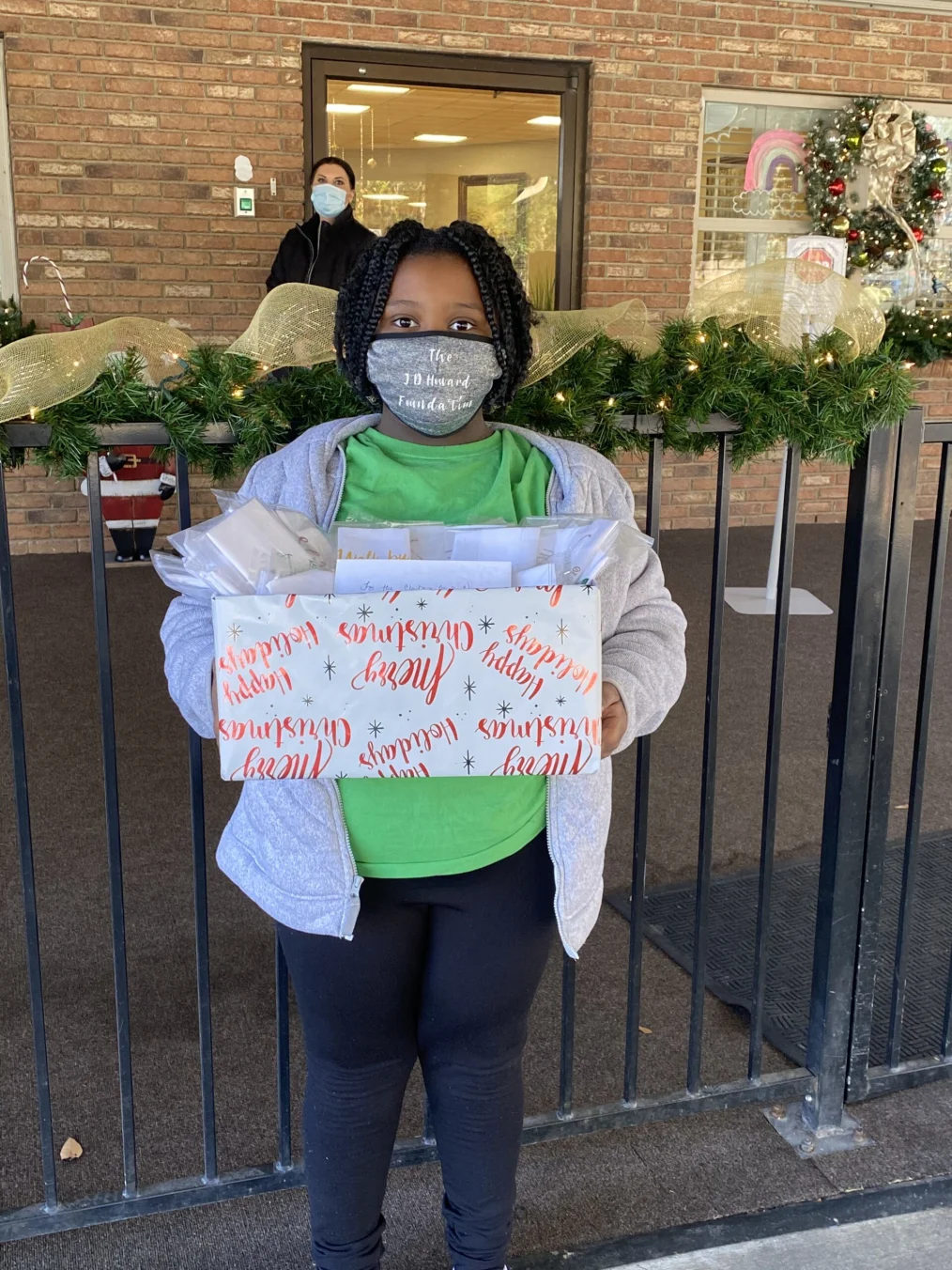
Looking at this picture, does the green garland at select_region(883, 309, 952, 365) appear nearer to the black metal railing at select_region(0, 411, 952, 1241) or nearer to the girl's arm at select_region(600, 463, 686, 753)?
the black metal railing at select_region(0, 411, 952, 1241)

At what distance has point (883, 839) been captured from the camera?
2.18m

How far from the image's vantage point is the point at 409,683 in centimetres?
131

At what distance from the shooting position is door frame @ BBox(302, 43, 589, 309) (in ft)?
22.5

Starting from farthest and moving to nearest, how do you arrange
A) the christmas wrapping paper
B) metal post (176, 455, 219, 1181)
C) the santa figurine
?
1. the santa figurine
2. metal post (176, 455, 219, 1181)
3. the christmas wrapping paper

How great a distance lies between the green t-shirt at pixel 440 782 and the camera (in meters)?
1.47

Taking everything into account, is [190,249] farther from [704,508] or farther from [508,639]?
[508,639]

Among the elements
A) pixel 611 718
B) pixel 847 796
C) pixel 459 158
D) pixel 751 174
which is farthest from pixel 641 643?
pixel 751 174

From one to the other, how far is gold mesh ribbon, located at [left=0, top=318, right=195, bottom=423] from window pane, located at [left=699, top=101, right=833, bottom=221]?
688 cm

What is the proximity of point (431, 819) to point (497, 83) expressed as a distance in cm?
678

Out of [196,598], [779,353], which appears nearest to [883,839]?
[779,353]

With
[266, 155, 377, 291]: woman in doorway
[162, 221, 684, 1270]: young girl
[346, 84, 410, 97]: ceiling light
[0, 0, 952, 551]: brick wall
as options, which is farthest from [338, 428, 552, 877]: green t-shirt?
[346, 84, 410, 97]: ceiling light

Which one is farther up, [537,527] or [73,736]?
[537,527]

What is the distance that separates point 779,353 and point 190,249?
18.4 feet

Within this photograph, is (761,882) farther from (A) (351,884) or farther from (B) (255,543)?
(B) (255,543)
